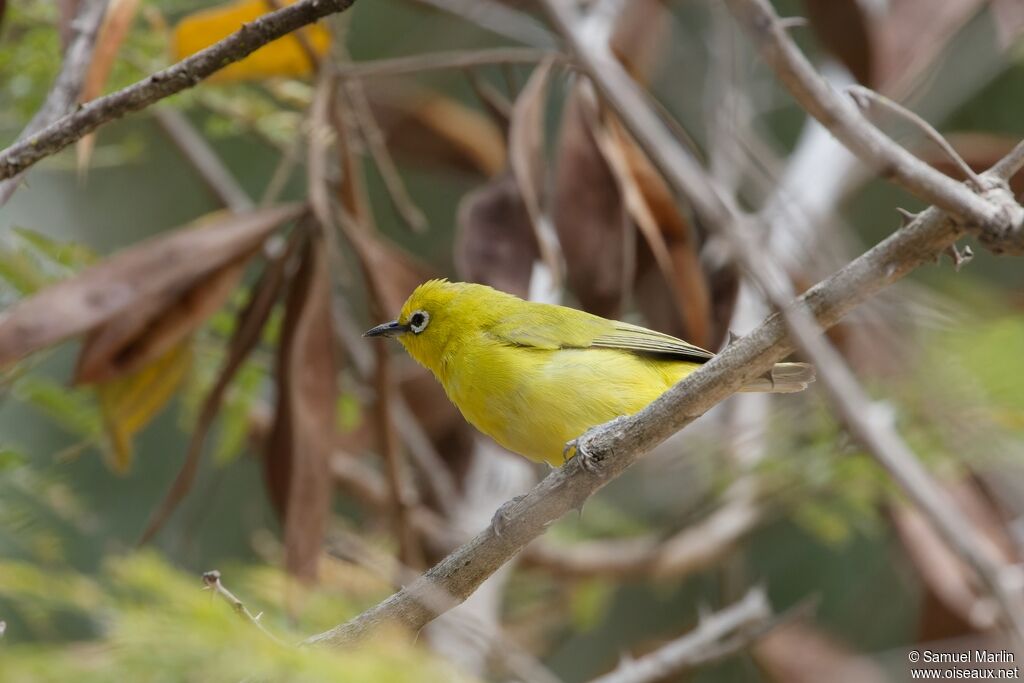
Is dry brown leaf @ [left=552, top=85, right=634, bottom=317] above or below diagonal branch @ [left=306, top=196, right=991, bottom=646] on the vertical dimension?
above

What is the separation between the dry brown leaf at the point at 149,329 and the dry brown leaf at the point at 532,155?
107 centimetres

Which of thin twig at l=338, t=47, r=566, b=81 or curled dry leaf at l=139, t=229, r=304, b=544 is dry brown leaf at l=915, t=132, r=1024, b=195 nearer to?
thin twig at l=338, t=47, r=566, b=81

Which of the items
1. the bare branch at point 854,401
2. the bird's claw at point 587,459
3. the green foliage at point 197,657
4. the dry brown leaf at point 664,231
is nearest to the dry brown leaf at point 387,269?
the dry brown leaf at point 664,231

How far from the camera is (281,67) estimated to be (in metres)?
4.58

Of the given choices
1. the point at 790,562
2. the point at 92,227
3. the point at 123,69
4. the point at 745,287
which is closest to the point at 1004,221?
the point at 123,69

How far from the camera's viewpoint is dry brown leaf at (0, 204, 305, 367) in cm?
355

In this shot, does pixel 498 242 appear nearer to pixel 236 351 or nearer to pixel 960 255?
pixel 236 351

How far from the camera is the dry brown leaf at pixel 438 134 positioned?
6.00 m

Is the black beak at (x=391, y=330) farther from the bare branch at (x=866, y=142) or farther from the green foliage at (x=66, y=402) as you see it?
the bare branch at (x=866, y=142)

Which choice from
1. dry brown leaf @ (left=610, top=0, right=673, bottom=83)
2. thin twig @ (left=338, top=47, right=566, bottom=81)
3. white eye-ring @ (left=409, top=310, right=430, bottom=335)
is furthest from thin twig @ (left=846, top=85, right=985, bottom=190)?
dry brown leaf @ (left=610, top=0, right=673, bottom=83)

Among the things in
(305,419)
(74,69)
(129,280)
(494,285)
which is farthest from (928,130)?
(129,280)

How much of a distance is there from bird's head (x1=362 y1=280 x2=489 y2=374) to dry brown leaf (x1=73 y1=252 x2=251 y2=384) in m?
0.63

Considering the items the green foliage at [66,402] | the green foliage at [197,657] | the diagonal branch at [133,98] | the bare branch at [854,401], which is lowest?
the green foliage at [197,657]

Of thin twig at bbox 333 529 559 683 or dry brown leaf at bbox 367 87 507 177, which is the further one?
dry brown leaf at bbox 367 87 507 177
